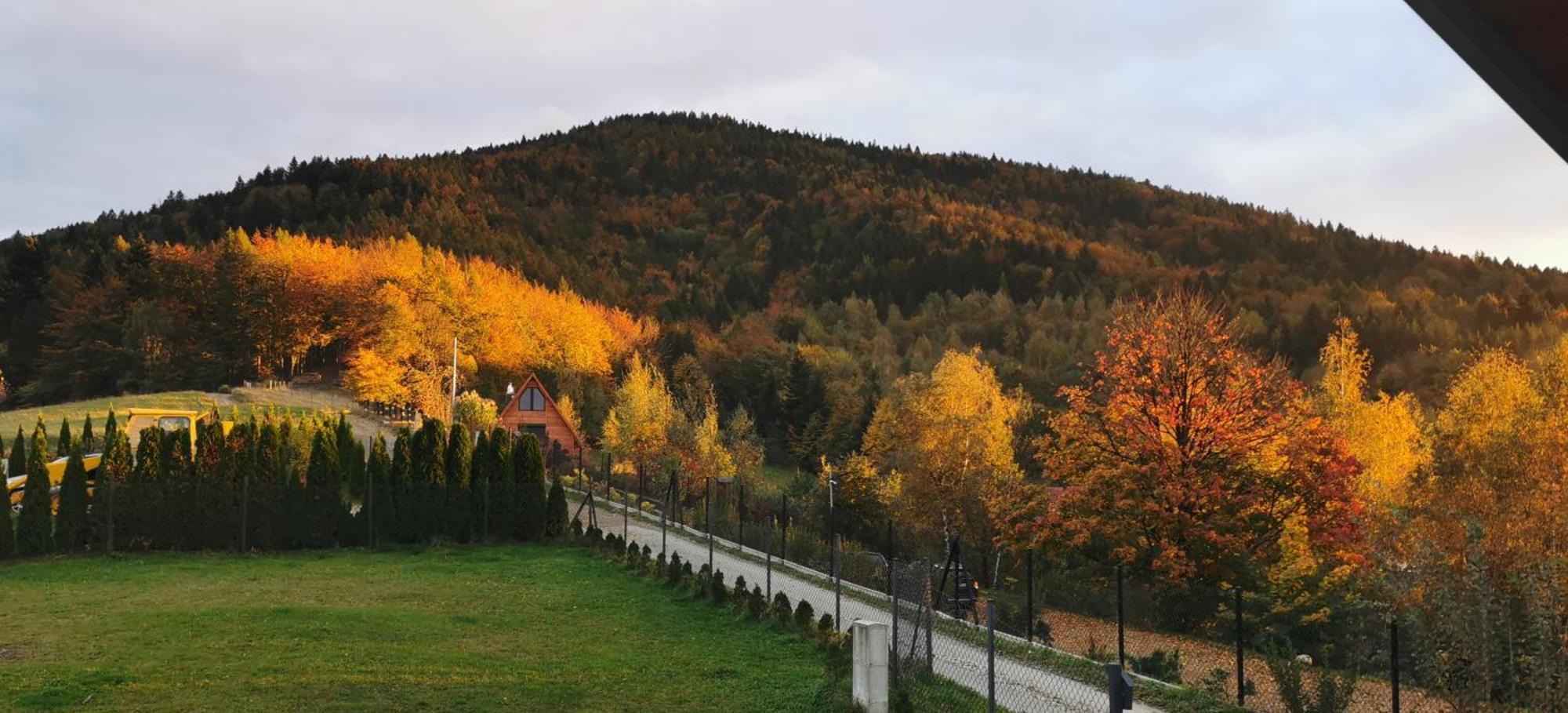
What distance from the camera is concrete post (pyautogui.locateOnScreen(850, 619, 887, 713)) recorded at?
10180 millimetres

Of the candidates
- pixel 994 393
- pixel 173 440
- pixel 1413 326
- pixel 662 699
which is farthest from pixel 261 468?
pixel 1413 326

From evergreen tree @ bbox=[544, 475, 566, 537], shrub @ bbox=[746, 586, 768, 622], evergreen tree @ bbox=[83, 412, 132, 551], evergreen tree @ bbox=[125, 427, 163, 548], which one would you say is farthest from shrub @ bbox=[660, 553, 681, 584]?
evergreen tree @ bbox=[83, 412, 132, 551]

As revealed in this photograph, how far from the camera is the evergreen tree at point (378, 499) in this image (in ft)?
88.9

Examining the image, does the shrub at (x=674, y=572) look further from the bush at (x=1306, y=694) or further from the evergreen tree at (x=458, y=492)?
the bush at (x=1306, y=694)

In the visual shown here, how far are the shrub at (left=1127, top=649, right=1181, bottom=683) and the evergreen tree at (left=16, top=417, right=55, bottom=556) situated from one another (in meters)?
22.7

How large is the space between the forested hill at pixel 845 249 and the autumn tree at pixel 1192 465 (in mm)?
46800

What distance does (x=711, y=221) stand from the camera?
443ft

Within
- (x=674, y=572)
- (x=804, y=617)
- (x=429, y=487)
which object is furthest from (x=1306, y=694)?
(x=429, y=487)

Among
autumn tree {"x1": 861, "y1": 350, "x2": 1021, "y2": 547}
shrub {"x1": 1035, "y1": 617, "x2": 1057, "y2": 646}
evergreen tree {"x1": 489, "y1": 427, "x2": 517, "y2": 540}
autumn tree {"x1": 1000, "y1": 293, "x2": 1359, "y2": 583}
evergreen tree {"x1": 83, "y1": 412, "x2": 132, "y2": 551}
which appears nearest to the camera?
shrub {"x1": 1035, "y1": 617, "x2": 1057, "y2": 646}

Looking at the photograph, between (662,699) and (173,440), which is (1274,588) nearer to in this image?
(662,699)

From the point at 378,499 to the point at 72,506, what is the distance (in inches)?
251

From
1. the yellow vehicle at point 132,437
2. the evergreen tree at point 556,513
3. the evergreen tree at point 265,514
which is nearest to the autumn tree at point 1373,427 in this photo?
the evergreen tree at point 556,513

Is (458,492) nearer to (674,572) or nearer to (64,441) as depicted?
(674,572)

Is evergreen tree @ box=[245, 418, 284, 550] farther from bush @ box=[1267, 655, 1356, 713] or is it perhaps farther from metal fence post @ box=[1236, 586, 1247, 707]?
bush @ box=[1267, 655, 1356, 713]
